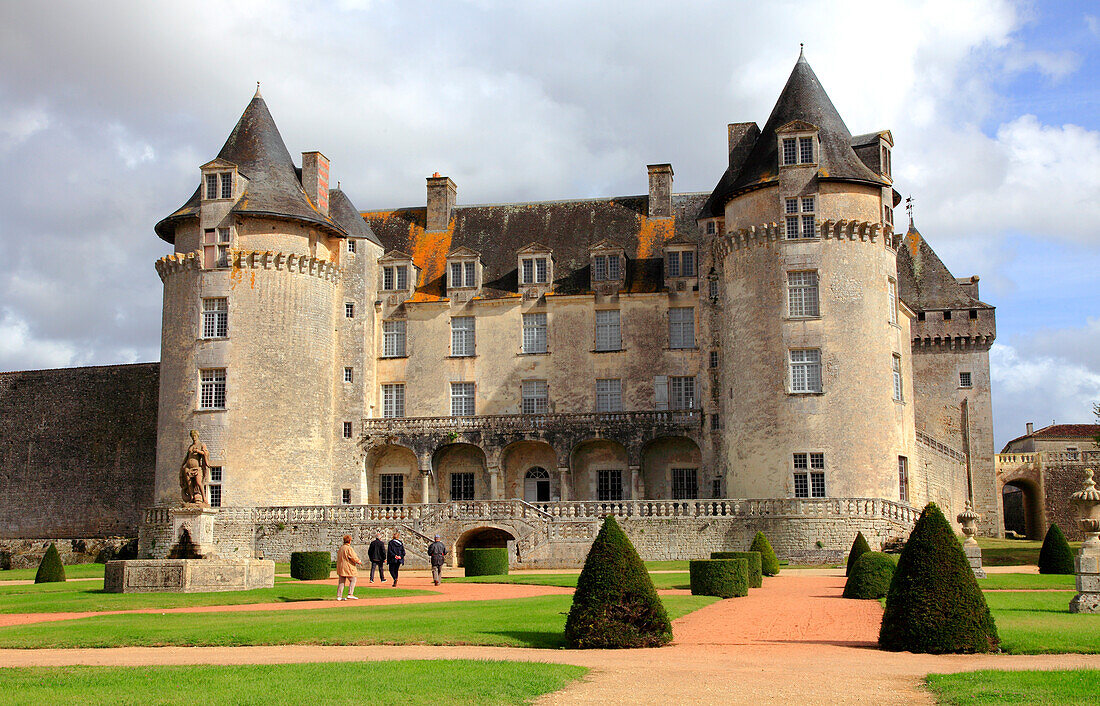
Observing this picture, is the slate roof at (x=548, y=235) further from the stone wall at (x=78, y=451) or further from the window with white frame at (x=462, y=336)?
the stone wall at (x=78, y=451)

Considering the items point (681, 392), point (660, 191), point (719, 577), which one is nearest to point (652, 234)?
point (660, 191)

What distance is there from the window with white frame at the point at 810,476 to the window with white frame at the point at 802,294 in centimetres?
471

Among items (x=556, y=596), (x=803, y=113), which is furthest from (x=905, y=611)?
(x=803, y=113)

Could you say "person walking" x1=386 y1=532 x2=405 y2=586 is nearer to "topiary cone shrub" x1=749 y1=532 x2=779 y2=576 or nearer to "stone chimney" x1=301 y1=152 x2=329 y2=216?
"topiary cone shrub" x1=749 y1=532 x2=779 y2=576

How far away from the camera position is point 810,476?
36562mm

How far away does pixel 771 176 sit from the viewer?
126 ft

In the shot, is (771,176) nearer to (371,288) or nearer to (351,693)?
(371,288)

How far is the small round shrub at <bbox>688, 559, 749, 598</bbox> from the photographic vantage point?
22.8m

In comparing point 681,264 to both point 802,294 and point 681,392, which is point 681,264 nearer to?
point 681,392

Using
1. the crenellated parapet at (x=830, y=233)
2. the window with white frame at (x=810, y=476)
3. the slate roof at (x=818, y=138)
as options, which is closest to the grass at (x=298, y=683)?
the window with white frame at (x=810, y=476)

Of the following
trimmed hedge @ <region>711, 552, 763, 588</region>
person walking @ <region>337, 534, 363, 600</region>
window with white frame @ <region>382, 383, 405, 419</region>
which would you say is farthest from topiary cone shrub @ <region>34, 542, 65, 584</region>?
trimmed hedge @ <region>711, 552, 763, 588</region>

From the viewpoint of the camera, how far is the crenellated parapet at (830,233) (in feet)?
123

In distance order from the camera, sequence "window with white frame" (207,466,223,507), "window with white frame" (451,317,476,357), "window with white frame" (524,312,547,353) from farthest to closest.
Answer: "window with white frame" (451,317,476,357), "window with white frame" (524,312,547,353), "window with white frame" (207,466,223,507)

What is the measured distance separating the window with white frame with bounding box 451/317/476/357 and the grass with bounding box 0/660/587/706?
31.3 m
